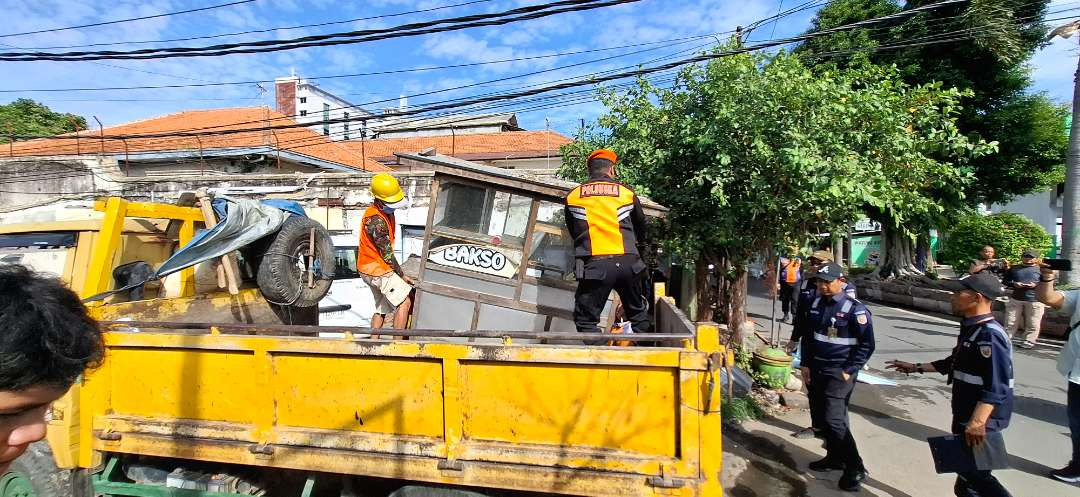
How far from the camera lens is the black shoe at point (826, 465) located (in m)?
4.18

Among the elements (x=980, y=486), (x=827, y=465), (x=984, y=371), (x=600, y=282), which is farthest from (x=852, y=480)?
(x=600, y=282)

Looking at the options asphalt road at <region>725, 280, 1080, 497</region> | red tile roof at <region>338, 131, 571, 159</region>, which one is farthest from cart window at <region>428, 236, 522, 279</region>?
red tile roof at <region>338, 131, 571, 159</region>

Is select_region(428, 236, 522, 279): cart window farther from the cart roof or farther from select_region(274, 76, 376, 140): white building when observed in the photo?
select_region(274, 76, 376, 140): white building

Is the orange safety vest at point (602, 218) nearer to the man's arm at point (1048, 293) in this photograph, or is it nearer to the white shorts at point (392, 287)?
the white shorts at point (392, 287)

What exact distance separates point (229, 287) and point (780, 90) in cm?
511

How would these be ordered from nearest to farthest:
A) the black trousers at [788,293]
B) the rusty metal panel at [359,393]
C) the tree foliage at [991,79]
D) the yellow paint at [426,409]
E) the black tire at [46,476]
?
1. the yellow paint at [426,409]
2. the rusty metal panel at [359,393]
3. the black tire at [46,476]
4. the black trousers at [788,293]
5. the tree foliage at [991,79]

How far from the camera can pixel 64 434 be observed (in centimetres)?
279

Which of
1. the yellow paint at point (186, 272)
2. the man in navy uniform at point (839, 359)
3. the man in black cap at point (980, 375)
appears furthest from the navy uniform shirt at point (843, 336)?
the yellow paint at point (186, 272)

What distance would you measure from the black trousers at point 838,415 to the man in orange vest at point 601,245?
1775 mm

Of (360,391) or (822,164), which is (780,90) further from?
(360,391)

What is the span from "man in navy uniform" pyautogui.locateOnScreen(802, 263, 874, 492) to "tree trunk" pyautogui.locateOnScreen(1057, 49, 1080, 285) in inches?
349

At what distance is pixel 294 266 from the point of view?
466 centimetres

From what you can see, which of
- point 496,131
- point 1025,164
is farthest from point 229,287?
point 496,131

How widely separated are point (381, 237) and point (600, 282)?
208 centimetres
